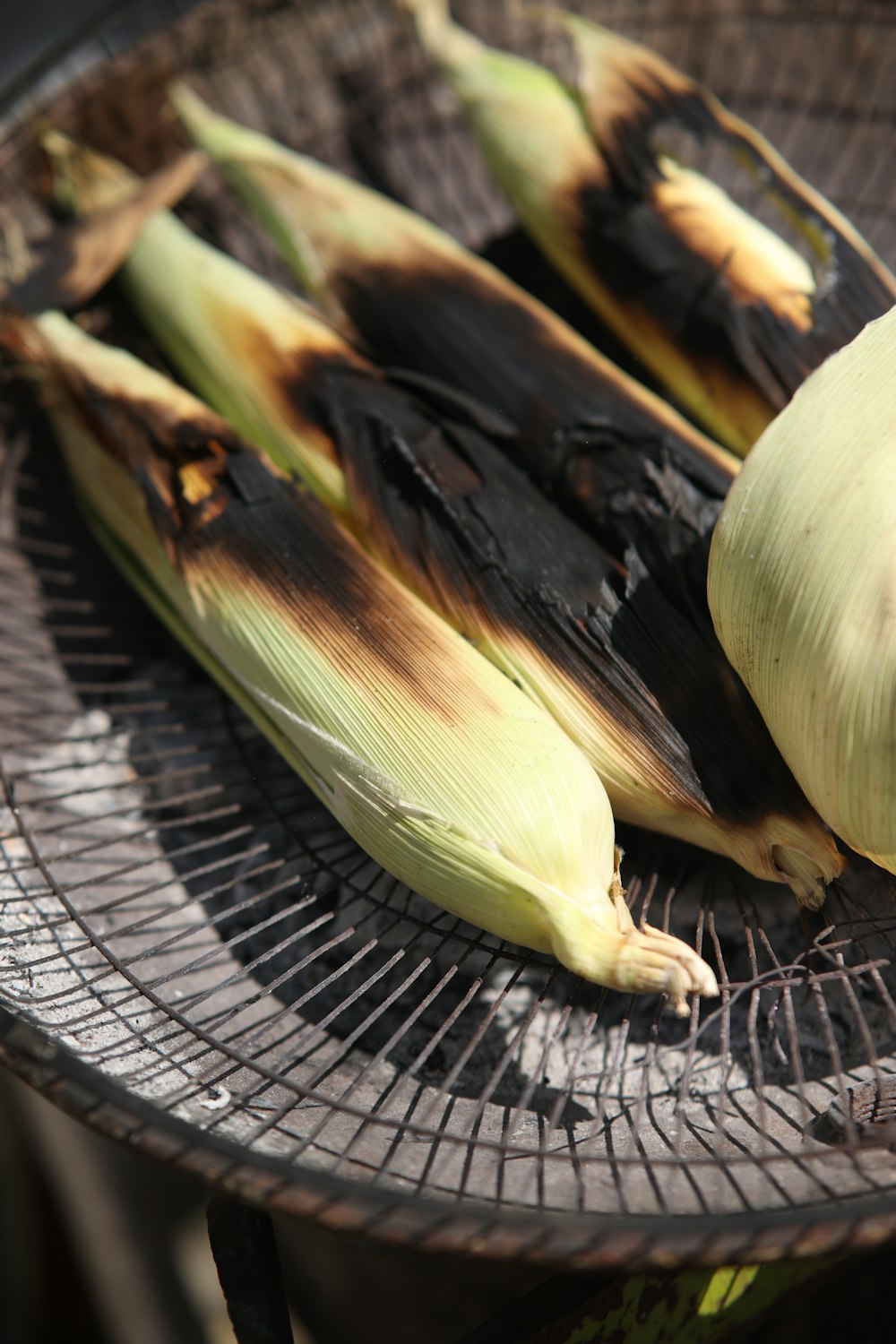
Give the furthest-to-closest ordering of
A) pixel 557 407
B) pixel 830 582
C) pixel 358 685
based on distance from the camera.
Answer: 1. pixel 557 407
2. pixel 358 685
3. pixel 830 582

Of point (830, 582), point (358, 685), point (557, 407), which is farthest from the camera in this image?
point (557, 407)

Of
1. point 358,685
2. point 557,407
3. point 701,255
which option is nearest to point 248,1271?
point 358,685

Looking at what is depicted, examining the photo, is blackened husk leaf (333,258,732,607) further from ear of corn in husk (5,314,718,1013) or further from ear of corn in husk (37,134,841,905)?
ear of corn in husk (5,314,718,1013)

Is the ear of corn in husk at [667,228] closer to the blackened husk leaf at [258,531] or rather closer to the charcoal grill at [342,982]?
the charcoal grill at [342,982]

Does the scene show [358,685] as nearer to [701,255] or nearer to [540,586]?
[540,586]

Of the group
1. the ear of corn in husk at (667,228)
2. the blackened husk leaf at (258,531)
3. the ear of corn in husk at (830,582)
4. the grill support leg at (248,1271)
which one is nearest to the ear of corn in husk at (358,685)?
the blackened husk leaf at (258,531)

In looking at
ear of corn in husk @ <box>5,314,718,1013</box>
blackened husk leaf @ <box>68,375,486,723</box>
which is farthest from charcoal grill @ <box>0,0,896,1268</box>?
blackened husk leaf @ <box>68,375,486,723</box>
